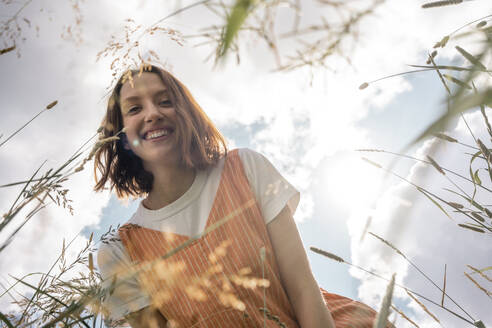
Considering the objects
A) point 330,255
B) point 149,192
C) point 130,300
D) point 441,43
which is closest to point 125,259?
point 130,300

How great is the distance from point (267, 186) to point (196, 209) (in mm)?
504

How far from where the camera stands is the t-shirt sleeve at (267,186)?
6.37ft

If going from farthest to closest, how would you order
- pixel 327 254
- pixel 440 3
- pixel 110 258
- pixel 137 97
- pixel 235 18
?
pixel 137 97
pixel 110 258
pixel 327 254
pixel 440 3
pixel 235 18

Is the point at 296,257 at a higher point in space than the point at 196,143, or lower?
lower

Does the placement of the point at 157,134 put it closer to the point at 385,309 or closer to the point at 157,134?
the point at 157,134

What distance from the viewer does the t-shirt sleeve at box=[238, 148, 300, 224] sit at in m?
1.94

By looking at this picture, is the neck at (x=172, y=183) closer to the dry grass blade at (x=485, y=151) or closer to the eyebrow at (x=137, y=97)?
the eyebrow at (x=137, y=97)

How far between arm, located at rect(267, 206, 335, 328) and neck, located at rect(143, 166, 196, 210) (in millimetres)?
734

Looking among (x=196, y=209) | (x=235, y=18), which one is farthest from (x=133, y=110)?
(x=235, y=18)

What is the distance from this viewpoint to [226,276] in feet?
5.97

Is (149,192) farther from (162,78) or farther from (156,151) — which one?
(162,78)

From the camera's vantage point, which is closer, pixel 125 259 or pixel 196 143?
pixel 125 259

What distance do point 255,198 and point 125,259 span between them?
92 centimetres

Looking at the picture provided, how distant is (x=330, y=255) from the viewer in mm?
898
